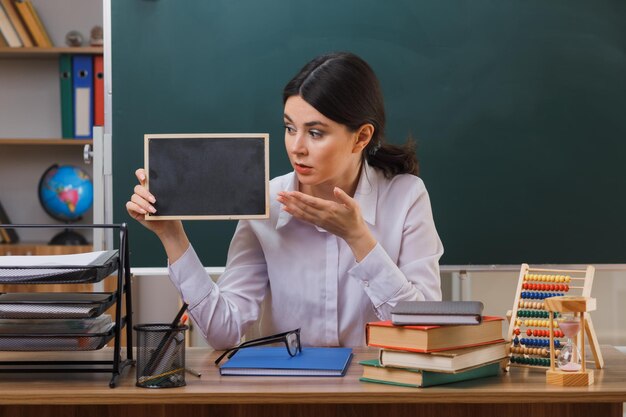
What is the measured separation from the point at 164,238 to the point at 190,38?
152 centimetres

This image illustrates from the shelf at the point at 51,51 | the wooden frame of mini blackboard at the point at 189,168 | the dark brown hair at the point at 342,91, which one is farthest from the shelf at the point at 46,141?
the wooden frame of mini blackboard at the point at 189,168

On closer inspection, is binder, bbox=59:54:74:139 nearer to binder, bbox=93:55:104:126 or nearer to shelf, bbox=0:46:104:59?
shelf, bbox=0:46:104:59

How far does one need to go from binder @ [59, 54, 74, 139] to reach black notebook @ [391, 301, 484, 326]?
10.8 feet

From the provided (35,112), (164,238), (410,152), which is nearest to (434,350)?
(164,238)

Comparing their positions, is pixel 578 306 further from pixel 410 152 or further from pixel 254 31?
pixel 254 31

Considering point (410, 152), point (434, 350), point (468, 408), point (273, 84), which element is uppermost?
point (273, 84)

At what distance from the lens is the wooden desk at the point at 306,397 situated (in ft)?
4.43

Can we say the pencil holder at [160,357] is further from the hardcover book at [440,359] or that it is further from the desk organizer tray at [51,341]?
the hardcover book at [440,359]

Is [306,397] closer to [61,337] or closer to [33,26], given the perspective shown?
[61,337]

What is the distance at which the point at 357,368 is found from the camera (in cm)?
155

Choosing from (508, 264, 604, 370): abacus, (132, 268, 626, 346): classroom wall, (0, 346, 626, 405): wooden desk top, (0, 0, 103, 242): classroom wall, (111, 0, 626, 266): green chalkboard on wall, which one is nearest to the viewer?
(0, 346, 626, 405): wooden desk top

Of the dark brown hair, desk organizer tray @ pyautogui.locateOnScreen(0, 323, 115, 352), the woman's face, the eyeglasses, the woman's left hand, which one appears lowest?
the eyeglasses

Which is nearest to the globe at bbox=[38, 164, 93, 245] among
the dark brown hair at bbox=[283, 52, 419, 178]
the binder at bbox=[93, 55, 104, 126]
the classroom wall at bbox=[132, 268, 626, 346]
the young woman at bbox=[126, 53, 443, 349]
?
the binder at bbox=[93, 55, 104, 126]

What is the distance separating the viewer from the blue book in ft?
4.84
